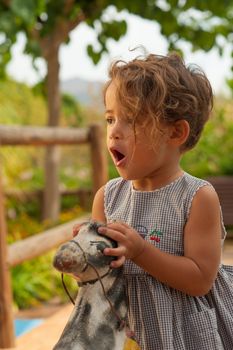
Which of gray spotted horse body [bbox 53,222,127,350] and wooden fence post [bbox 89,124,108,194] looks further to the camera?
wooden fence post [bbox 89,124,108,194]

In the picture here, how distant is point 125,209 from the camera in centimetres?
168

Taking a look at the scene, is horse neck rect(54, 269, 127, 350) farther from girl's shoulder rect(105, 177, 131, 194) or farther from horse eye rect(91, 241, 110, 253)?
girl's shoulder rect(105, 177, 131, 194)

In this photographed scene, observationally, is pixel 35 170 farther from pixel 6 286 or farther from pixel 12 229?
pixel 6 286

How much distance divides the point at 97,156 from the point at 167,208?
4.61 metres

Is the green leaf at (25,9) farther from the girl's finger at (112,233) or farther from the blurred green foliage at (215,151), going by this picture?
the girl's finger at (112,233)

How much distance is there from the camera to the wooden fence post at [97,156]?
20.2 feet

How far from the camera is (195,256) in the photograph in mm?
1536

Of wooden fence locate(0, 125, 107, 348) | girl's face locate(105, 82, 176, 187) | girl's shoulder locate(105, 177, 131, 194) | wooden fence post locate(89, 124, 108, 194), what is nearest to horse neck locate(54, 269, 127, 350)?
girl's face locate(105, 82, 176, 187)

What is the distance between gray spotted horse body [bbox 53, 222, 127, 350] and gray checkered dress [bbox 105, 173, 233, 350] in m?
0.18

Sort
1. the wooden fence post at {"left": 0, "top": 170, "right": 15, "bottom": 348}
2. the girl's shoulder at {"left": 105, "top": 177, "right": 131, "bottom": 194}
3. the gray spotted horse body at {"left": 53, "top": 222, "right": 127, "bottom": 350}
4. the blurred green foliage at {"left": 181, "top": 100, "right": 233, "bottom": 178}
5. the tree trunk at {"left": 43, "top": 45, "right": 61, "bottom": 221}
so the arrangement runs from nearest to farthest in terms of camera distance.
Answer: the gray spotted horse body at {"left": 53, "top": 222, "right": 127, "bottom": 350} → the girl's shoulder at {"left": 105, "top": 177, "right": 131, "bottom": 194} → the wooden fence post at {"left": 0, "top": 170, "right": 15, "bottom": 348} → the tree trunk at {"left": 43, "top": 45, "right": 61, "bottom": 221} → the blurred green foliage at {"left": 181, "top": 100, "right": 233, "bottom": 178}

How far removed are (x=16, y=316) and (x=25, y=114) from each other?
24.3 feet

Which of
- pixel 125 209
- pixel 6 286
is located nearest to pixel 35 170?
pixel 6 286

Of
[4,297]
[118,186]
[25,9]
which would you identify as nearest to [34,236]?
[4,297]

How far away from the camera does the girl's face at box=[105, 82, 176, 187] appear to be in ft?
5.05
